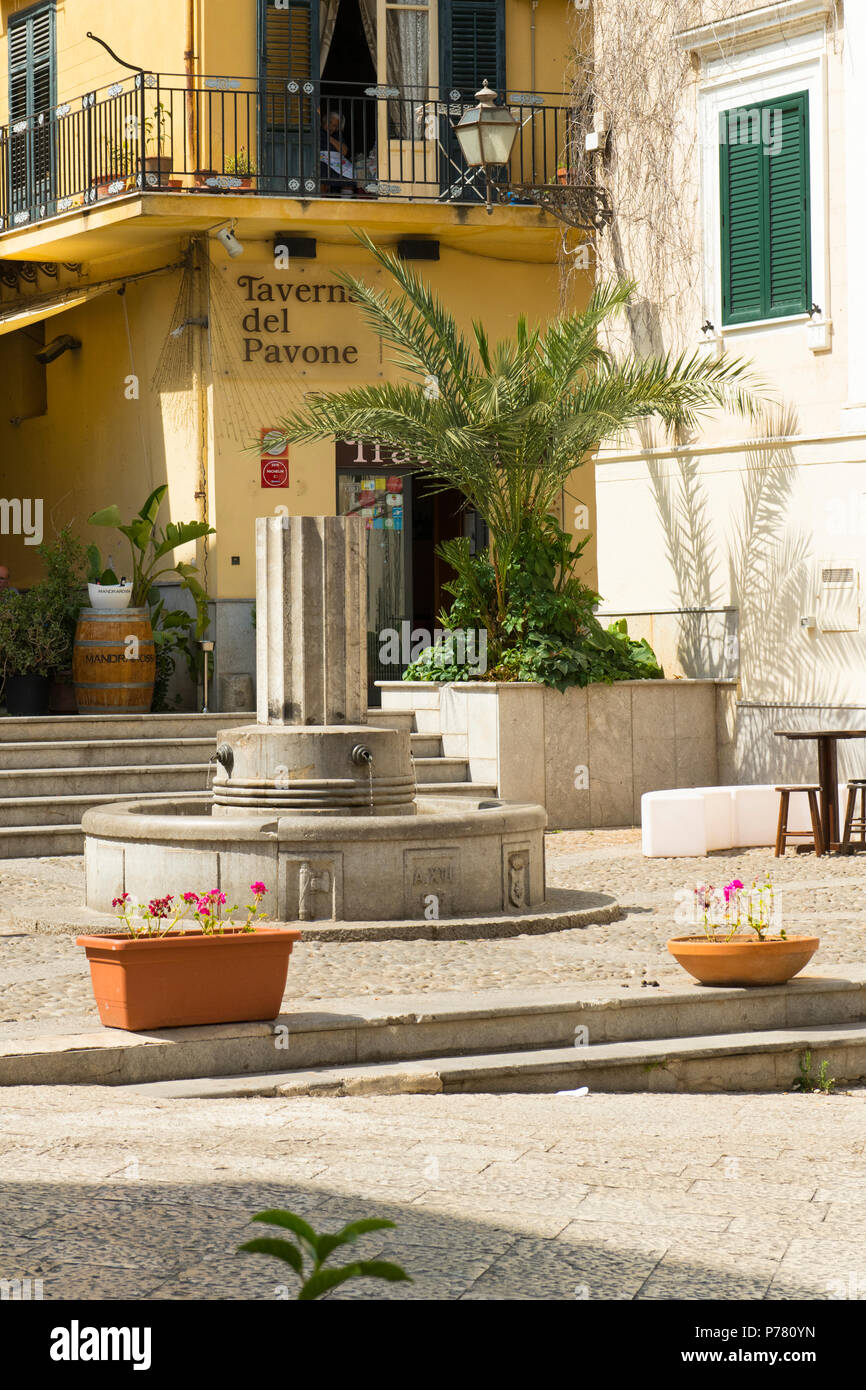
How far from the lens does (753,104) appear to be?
1747 cm

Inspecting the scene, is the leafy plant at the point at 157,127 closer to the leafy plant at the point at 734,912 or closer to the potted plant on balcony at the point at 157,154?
the potted plant on balcony at the point at 157,154

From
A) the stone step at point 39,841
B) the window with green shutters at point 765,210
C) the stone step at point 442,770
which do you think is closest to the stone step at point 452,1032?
the stone step at point 39,841

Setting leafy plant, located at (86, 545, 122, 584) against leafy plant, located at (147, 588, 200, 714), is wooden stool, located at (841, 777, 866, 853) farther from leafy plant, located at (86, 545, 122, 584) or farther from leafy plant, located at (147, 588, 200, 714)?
leafy plant, located at (86, 545, 122, 584)

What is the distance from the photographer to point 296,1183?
19.3ft

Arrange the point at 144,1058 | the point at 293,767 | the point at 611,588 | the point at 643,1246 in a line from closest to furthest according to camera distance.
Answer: the point at 643,1246 < the point at 144,1058 < the point at 293,767 < the point at 611,588

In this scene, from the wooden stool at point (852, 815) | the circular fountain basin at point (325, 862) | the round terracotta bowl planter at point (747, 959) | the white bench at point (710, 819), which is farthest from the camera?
the white bench at point (710, 819)

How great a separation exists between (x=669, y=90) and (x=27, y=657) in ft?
26.9

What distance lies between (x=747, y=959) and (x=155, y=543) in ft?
40.3

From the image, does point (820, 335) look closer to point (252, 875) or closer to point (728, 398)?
point (728, 398)

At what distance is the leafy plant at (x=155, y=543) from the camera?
1936 cm

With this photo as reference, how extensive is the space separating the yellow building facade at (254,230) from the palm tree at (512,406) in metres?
2.46

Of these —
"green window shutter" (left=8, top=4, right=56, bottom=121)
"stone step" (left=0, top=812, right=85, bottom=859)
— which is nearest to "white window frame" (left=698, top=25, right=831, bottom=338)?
"stone step" (left=0, top=812, right=85, bottom=859)

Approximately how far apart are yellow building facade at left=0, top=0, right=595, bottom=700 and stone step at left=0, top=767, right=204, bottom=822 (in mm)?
3956

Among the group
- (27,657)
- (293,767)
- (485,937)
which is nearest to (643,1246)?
(485,937)
